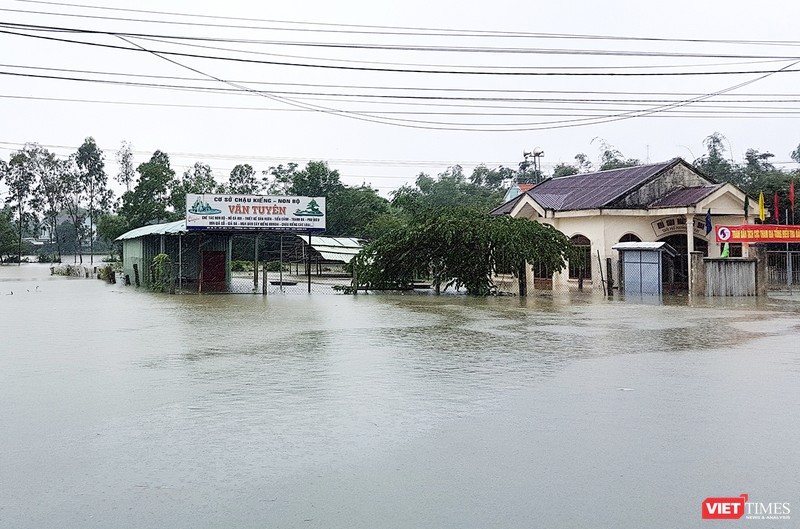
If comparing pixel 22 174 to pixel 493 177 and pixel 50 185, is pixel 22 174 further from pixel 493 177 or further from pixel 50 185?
pixel 493 177

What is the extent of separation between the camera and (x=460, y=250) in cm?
3061

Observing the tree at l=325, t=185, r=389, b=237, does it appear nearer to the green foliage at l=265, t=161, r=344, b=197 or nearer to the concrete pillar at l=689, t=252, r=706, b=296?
the green foliage at l=265, t=161, r=344, b=197

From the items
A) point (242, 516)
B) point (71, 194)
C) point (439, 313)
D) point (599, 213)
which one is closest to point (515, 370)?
point (242, 516)

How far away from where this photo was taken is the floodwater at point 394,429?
5156 mm

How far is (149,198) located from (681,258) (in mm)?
45936

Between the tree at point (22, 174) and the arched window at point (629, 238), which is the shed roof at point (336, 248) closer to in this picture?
the arched window at point (629, 238)

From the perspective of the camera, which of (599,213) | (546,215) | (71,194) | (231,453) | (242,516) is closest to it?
(242,516)

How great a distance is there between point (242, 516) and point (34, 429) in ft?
11.0

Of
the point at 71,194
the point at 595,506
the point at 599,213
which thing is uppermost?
the point at 71,194

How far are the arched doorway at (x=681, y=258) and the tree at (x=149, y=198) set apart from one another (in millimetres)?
44030

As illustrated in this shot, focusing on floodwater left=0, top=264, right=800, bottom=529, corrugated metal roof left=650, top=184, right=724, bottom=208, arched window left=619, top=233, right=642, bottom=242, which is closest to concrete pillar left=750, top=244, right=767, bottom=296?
corrugated metal roof left=650, top=184, right=724, bottom=208

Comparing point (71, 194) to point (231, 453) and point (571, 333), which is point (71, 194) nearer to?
point (571, 333)

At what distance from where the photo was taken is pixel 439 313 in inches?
830

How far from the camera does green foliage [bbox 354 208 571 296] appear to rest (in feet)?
97.3
